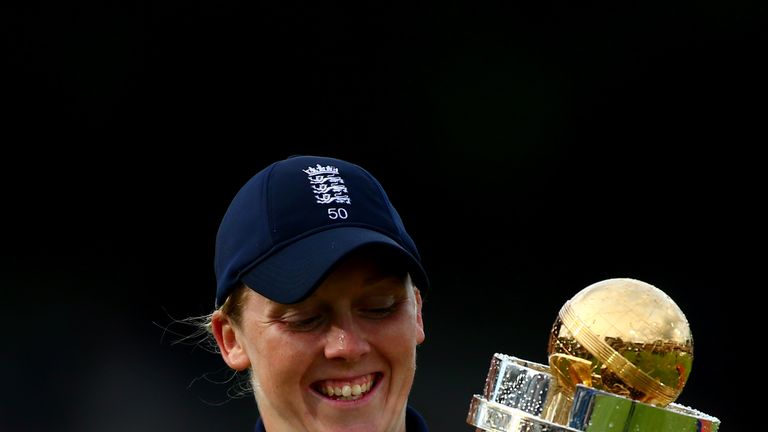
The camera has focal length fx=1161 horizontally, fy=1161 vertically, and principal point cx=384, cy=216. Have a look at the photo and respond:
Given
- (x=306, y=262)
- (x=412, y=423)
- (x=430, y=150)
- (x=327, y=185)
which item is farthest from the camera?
(x=430, y=150)

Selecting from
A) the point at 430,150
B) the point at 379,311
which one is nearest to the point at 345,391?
the point at 379,311

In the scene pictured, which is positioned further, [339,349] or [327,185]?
[327,185]

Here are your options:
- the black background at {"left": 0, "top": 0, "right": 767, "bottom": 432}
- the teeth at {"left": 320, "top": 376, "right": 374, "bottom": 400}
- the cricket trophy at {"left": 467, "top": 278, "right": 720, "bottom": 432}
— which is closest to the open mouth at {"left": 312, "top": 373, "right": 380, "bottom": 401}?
the teeth at {"left": 320, "top": 376, "right": 374, "bottom": 400}

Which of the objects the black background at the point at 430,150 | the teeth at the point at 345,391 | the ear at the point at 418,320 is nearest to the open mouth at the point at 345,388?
the teeth at the point at 345,391

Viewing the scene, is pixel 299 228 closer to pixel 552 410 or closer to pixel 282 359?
pixel 282 359

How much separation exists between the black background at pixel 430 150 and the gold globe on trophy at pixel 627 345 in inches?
130

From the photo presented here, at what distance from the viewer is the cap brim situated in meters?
1.55

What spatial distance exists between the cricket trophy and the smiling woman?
24 cm

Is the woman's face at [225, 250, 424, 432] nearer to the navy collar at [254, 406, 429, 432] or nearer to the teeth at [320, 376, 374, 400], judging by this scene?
the teeth at [320, 376, 374, 400]

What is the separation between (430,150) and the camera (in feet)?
15.8

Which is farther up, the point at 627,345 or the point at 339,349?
the point at 627,345

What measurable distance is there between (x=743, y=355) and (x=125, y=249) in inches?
101

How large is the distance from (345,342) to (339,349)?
0.04 ft

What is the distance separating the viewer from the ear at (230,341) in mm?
1724
